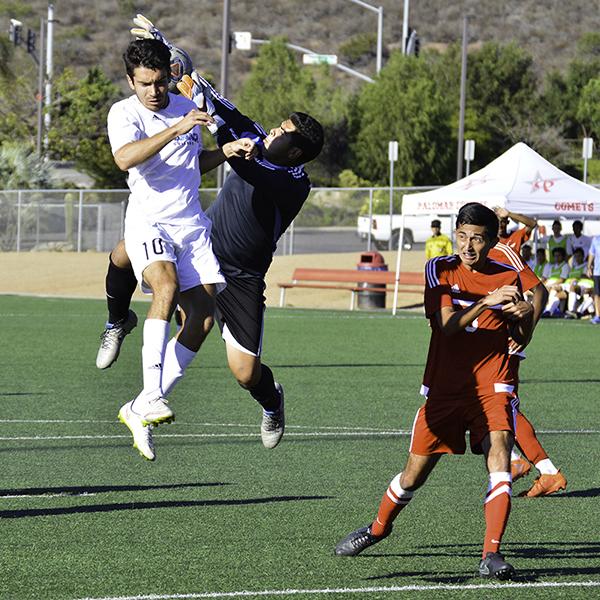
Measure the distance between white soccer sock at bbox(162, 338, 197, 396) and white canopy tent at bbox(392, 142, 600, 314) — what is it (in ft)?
59.4

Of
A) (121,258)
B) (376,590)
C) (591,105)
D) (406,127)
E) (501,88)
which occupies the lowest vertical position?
(376,590)

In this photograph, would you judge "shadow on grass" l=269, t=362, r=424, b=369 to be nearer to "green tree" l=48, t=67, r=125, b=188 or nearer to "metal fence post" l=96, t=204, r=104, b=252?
"metal fence post" l=96, t=204, r=104, b=252

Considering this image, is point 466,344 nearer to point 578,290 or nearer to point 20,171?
point 578,290

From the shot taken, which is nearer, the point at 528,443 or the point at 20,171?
the point at 528,443

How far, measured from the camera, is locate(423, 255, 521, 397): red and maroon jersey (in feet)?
22.4

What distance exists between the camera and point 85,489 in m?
9.01

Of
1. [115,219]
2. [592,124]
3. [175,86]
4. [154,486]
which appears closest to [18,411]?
[154,486]

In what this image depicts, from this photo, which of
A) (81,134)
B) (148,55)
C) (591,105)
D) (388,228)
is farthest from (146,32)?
(591,105)

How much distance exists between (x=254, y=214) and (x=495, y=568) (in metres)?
3.28

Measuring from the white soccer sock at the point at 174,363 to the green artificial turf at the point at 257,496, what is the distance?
29.1 inches

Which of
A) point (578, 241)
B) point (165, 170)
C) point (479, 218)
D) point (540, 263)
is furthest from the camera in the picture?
point (578, 241)

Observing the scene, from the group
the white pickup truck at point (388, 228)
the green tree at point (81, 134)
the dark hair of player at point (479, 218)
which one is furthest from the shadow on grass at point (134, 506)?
the green tree at point (81, 134)

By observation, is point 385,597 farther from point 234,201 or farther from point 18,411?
point 18,411

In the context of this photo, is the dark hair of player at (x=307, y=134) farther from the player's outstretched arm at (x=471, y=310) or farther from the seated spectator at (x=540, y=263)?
the seated spectator at (x=540, y=263)
